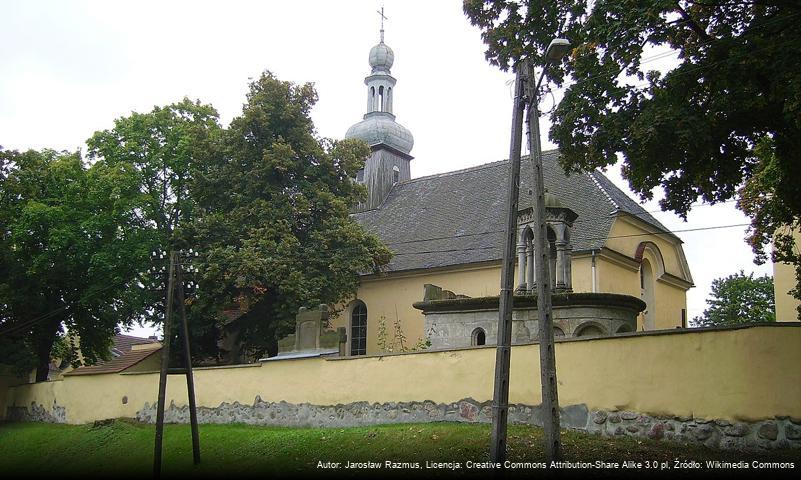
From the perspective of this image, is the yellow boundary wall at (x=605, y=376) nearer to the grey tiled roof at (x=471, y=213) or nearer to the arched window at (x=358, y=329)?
the grey tiled roof at (x=471, y=213)

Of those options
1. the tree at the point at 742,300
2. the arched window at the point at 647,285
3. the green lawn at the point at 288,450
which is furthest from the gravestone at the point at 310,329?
the tree at the point at 742,300

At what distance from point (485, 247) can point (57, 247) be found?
1484 centimetres

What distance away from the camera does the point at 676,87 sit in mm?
11664

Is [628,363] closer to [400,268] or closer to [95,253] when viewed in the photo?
[400,268]

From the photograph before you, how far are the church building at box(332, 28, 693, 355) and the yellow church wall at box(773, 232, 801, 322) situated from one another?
5.11m

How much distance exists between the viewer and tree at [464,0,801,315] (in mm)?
11031

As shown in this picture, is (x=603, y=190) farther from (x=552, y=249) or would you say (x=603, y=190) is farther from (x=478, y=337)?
(x=478, y=337)

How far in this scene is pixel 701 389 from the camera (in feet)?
41.1

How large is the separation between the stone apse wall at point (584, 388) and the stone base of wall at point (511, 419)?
0.02 m

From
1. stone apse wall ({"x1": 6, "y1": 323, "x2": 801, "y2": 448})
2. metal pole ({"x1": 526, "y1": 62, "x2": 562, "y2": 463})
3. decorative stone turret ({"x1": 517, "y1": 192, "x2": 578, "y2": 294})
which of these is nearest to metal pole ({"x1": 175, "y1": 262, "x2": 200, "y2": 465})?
stone apse wall ({"x1": 6, "y1": 323, "x2": 801, "y2": 448})

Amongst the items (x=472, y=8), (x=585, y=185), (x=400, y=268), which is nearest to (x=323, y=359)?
(x=472, y=8)

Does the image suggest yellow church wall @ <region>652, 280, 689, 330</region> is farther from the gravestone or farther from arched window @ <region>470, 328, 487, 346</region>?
the gravestone

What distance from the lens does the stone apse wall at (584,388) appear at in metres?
11.9

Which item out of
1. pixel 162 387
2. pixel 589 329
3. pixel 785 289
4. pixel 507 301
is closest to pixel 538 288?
pixel 507 301
